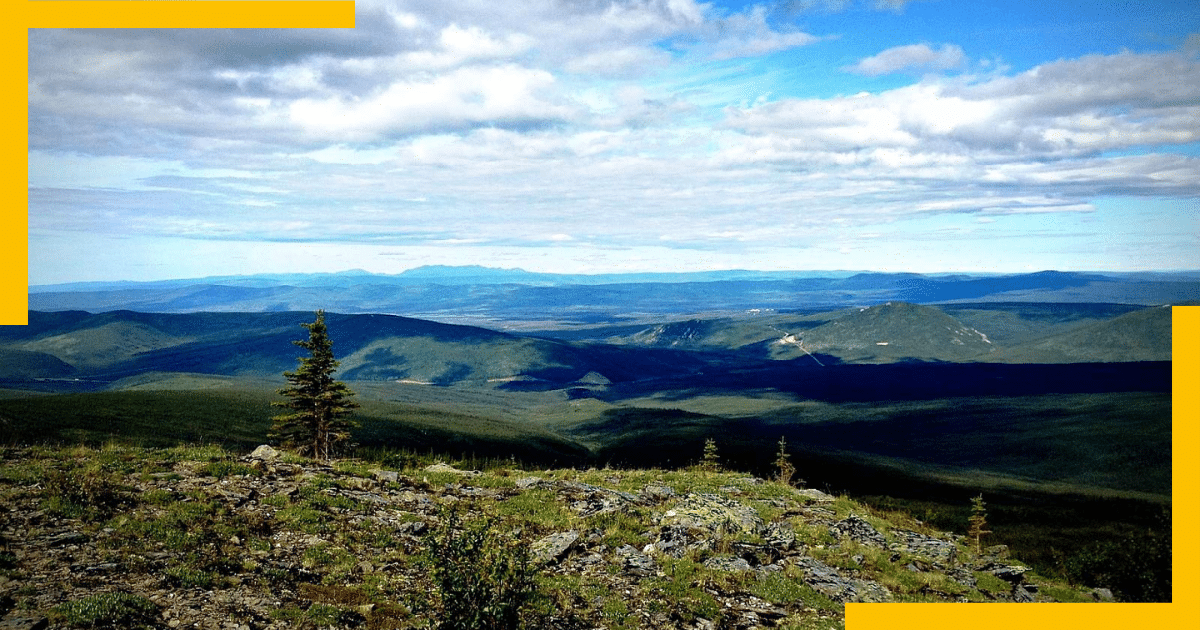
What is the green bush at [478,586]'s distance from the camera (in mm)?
12680

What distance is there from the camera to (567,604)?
16141mm

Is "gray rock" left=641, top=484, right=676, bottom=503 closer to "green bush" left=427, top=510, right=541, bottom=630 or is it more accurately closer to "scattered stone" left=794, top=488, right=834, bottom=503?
"scattered stone" left=794, top=488, right=834, bottom=503

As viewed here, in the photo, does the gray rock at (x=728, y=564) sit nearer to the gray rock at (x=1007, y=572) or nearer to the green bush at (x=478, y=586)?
the green bush at (x=478, y=586)

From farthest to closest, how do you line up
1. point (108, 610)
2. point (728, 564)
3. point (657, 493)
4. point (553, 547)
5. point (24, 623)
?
point (657, 493) → point (553, 547) → point (728, 564) → point (108, 610) → point (24, 623)

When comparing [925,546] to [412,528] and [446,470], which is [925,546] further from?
[446,470]

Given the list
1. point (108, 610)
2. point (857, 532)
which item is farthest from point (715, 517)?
point (108, 610)

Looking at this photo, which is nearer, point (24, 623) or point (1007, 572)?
point (24, 623)

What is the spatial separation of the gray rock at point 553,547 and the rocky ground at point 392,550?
3.4 inches

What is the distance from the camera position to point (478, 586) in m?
12.9

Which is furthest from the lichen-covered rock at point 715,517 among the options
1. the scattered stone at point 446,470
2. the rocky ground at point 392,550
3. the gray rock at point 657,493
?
the scattered stone at point 446,470

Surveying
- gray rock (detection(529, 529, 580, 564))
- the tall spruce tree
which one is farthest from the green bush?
the tall spruce tree

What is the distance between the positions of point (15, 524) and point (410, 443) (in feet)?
476

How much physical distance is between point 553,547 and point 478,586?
7050 millimetres

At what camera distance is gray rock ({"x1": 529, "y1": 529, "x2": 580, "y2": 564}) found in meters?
19.0
